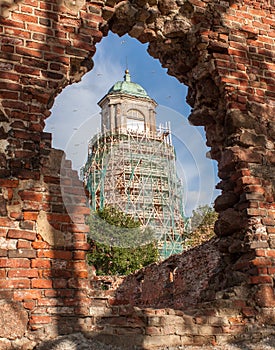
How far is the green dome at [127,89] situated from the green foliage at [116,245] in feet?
53.5

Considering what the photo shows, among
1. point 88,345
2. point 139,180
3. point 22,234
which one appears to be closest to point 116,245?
point 139,180

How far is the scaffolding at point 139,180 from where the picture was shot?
1082 inches

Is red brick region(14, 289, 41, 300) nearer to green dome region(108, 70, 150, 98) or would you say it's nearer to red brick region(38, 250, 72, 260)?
red brick region(38, 250, 72, 260)

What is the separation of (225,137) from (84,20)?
76.7 inches

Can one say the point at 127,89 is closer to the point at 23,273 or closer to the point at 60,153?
the point at 60,153

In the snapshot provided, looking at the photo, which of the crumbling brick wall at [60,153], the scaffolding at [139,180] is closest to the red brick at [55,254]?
the crumbling brick wall at [60,153]

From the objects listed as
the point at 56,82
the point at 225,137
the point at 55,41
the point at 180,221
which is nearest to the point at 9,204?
the point at 56,82

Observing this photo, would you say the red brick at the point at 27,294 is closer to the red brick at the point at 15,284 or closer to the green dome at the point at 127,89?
the red brick at the point at 15,284

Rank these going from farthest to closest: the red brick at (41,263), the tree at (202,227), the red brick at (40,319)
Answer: the tree at (202,227), the red brick at (41,263), the red brick at (40,319)

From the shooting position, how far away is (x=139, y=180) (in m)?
28.7

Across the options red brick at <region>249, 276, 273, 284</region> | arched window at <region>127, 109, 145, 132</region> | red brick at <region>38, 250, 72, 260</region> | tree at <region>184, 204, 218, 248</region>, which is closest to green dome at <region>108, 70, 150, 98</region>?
arched window at <region>127, 109, 145, 132</region>

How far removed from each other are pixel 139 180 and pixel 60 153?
24665 mm

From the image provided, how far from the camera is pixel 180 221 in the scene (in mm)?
28812

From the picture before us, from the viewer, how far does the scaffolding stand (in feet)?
90.2
